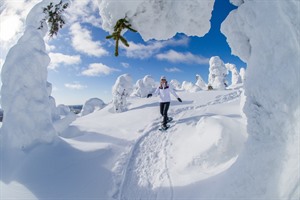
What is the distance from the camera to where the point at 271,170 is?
4.27 metres

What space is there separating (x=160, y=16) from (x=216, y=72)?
39058 mm

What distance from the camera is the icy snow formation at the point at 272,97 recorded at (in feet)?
13.1

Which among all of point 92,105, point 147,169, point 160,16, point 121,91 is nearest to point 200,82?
point 92,105

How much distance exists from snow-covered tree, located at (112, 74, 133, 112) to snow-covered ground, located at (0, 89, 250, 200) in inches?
575

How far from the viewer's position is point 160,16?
6148 millimetres

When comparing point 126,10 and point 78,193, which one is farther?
point 78,193

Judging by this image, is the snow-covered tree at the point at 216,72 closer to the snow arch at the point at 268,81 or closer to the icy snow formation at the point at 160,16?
the icy snow formation at the point at 160,16

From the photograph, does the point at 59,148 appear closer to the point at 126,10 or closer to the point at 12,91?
the point at 12,91

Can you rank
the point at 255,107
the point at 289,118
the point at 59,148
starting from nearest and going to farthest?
the point at 289,118, the point at 255,107, the point at 59,148

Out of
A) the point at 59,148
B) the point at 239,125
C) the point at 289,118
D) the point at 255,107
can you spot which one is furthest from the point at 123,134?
the point at 289,118

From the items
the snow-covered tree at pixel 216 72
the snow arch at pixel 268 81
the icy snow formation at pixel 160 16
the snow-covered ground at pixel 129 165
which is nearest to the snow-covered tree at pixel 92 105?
the snow-covered tree at pixel 216 72

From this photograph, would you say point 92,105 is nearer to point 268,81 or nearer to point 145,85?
point 145,85

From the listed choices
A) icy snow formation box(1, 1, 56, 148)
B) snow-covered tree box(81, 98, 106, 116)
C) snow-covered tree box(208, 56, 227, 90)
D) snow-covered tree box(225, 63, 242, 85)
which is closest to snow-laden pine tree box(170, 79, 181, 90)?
snow-covered tree box(225, 63, 242, 85)

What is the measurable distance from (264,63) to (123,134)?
787cm
